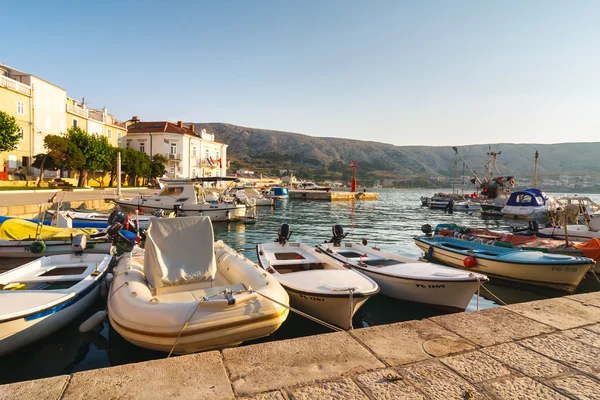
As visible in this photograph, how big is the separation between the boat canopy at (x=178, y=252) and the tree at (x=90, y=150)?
35556 mm

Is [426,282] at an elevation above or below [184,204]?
below

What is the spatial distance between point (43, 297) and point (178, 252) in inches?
86.8

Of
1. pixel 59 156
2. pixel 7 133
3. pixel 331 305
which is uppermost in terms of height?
pixel 7 133

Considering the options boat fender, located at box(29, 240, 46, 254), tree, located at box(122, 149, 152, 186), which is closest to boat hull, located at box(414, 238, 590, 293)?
boat fender, located at box(29, 240, 46, 254)

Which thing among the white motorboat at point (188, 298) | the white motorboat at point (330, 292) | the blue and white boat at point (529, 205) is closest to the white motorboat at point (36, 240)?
the white motorboat at point (188, 298)

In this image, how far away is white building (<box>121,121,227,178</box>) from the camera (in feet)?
187

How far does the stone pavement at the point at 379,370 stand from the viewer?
295 cm

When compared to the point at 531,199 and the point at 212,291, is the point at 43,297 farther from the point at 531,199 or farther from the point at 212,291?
the point at 531,199

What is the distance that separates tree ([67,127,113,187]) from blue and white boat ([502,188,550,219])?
145 ft

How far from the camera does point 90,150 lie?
3662 cm

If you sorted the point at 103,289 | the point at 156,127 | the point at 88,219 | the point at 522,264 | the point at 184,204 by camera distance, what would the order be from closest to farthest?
Answer: 1. the point at 103,289
2. the point at 522,264
3. the point at 88,219
4. the point at 184,204
5. the point at 156,127

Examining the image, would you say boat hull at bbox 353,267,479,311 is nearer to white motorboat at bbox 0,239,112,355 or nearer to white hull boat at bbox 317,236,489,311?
white hull boat at bbox 317,236,489,311

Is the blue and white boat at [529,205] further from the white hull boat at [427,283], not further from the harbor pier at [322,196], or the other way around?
the white hull boat at [427,283]

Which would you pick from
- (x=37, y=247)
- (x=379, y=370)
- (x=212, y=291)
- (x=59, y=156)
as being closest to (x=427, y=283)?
(x=212, y=291)
